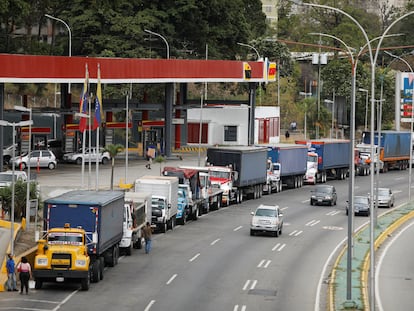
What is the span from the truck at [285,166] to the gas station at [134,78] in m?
11.0

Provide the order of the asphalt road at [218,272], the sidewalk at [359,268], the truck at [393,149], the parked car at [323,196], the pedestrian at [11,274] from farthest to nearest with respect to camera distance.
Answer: the truck at [393,149], the parked car at [323,196], the pedestrian at [11,274], the sidewalk at [359,268], the asphalt road at [218,272]

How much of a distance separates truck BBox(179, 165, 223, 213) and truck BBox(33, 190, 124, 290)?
1990cm

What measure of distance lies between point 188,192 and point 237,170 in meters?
11.1

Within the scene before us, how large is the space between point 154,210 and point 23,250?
11.0m

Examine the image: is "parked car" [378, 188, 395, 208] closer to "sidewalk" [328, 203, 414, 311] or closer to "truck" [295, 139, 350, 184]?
"sidewalk" [328, 203, 414, 311]

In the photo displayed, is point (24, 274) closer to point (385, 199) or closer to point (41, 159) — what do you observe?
point (385, 199)

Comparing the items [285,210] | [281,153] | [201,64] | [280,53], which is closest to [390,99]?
[280,53]

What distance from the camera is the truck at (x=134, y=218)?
46750 mm

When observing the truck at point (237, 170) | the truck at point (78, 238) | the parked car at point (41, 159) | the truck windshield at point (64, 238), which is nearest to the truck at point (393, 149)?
the truck at point (237, 170)

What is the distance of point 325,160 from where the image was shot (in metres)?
87.2

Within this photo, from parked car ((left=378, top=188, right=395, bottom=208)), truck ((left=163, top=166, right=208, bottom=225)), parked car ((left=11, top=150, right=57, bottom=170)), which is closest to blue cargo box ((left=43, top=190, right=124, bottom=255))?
truck ((left=163, top=166, right=208, bottom=225))

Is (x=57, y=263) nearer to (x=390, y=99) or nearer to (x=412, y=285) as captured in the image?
(x=412, y=285)

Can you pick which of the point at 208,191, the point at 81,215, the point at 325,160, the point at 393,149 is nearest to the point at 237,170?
the point at 208,191

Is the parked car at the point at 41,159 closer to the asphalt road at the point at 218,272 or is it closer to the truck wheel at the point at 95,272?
the asphalt road at the point at 218,272
